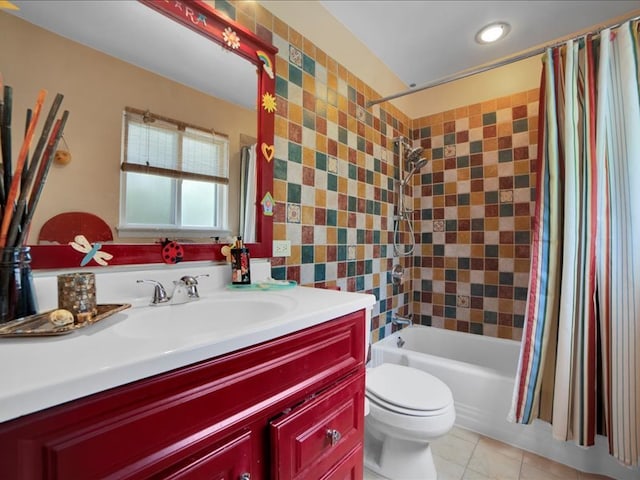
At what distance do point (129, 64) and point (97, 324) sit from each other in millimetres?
807

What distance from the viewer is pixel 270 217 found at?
134 cm

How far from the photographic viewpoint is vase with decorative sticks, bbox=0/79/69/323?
2.10 feet

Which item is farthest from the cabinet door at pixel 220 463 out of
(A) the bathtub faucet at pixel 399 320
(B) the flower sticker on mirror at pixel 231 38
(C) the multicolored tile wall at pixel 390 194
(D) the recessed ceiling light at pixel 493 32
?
(D) the recessed ceiling light at pixel 493 32

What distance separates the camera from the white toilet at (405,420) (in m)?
1.24

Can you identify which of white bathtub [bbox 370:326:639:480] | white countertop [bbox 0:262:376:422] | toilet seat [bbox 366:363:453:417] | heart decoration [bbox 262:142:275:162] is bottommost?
white bathtub [bbox 370:326:639:480]

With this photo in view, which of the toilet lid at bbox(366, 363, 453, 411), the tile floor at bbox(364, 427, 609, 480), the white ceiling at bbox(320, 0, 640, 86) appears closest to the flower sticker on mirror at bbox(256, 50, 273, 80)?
the white ceiling at bbox(320, 0, 640, 86)

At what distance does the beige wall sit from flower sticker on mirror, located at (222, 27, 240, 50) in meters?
0.35

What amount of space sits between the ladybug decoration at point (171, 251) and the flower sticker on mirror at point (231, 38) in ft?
2.74

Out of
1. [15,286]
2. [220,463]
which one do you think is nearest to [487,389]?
[220,463]

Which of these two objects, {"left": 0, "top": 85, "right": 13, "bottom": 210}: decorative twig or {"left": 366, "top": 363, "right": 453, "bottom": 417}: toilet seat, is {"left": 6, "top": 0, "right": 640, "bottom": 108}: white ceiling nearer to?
{"left": 0, "top": 85, "right": 13, "bottom": 210}: decorative twig

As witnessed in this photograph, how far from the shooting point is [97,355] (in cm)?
46

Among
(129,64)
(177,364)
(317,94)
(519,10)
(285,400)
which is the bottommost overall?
(285,400)

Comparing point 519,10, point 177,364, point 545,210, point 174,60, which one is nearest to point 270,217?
point 174,60

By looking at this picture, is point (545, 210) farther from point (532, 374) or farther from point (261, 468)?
point (261, 468)
